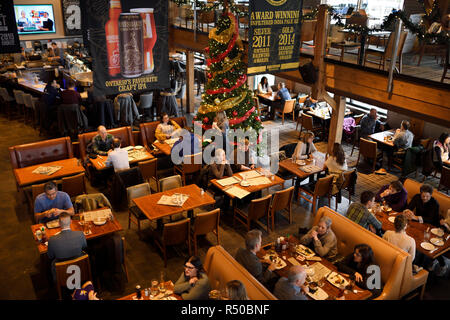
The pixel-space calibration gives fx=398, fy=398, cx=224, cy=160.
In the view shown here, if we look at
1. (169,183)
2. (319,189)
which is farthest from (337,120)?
(169,183)

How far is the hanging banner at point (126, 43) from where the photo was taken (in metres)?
5.38

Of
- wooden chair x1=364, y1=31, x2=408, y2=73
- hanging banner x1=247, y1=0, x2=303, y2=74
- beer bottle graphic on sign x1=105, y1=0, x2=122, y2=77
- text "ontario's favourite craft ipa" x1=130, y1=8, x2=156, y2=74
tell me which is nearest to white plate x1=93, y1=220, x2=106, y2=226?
beer bottle graphic on sign x1=105, y1=0, x2=122, y2=77

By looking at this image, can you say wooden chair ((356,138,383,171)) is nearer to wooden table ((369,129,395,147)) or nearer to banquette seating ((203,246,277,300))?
wooden table ((369,129,395,147))

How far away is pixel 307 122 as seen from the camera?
12.0 meters

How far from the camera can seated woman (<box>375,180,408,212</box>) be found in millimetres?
6664

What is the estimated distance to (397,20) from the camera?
6.84 meters

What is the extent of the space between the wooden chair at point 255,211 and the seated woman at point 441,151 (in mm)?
4621

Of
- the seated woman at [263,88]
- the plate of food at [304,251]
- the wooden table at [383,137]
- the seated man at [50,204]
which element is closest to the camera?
the plate of food at [304,251]

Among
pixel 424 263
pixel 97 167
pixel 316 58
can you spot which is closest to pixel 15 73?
pixel 97 167

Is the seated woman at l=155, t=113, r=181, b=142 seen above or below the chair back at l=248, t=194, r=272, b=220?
above

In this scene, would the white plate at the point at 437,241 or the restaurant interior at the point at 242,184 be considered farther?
the white plate at the point at 437,241

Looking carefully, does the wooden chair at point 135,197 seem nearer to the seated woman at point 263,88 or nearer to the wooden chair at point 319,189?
the wooden chair at point 319,189

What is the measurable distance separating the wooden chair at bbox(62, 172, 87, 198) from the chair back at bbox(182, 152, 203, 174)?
212 centimetres

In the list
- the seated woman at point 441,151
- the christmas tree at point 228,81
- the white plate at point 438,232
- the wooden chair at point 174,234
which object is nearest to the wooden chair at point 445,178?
the seated woman at point 441,151
